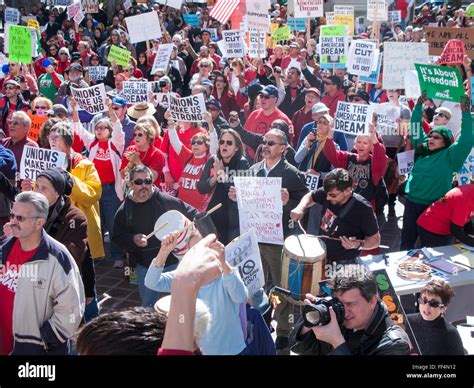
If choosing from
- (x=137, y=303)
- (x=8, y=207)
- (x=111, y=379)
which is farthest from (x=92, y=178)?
(x=111, y=379)

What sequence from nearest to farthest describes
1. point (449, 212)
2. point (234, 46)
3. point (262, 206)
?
point (262, 206) → point (449, 212) → point (234, 46)

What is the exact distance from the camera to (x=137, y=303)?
618 centimetres

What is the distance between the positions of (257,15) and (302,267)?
8.00 metres

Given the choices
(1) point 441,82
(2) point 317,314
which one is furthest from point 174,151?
(2) point 317,314

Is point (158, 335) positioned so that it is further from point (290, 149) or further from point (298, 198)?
point (290, 149)

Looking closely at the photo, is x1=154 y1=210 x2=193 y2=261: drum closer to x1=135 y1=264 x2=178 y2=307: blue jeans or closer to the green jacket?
x1=135 y1=264 x2=178 y2=307: blue jeans

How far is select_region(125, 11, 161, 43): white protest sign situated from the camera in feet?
41.2

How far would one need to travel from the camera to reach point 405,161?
742 centimetres

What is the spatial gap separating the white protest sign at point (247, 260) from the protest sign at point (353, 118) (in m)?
2.75

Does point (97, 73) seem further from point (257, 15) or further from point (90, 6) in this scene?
point (90, 6)

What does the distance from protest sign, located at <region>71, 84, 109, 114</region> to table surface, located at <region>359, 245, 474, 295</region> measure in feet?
13.8

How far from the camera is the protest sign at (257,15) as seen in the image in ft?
38.4

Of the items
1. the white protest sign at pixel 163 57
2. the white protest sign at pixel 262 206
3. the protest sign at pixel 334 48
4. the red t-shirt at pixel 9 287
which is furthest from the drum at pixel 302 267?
the white protest sign at pixel 163 57

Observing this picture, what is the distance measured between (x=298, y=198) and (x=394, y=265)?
3.38 feet
